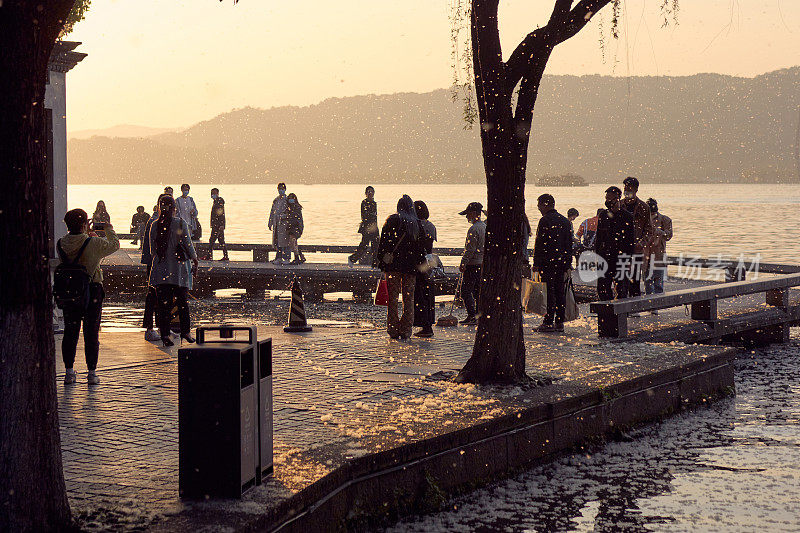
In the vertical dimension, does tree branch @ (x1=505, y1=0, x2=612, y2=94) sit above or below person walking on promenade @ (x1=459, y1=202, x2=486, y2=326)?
above

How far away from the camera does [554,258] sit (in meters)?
13.7

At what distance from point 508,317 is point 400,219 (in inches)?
148

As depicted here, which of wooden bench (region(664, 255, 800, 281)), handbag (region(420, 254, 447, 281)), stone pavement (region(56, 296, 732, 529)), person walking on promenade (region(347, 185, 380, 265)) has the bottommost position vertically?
stone pavement (region(56, 296, 732, 529))

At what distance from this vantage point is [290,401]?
868 centimetres

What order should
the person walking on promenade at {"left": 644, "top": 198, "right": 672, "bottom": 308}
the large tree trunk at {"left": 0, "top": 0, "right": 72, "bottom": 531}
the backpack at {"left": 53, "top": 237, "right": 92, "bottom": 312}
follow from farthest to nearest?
the person walking on promenade at {"left": 644, "top": 198, "right": 672, "bottom": 308}, the backpack at {"left": 53, "top": 237, "right": 92, "bottom": 312}, the large tree trunk at {"left": 0, "top": 0, "right": 72, "bottom": 531}

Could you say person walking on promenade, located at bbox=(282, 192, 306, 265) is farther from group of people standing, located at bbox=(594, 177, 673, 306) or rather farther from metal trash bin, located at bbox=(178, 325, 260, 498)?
metal trash bin, located at bbox=(178, 325, 260, 498)

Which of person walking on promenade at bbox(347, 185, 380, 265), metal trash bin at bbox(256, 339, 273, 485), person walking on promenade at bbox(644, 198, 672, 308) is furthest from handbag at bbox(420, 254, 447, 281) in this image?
person walking on promenade at bbox(347, 185, 380, 265)

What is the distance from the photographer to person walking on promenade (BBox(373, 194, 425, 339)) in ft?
42.2

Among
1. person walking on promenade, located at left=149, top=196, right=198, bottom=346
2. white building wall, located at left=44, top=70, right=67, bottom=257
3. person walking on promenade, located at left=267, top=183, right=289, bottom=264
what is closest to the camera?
person walking on promenade, located at left=149, top=196, right=198, bottom=346

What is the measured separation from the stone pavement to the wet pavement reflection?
0.61 meters

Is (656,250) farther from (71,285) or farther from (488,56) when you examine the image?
(71,285)

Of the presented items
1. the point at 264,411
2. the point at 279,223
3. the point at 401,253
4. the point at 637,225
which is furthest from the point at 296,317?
the point at 279,223

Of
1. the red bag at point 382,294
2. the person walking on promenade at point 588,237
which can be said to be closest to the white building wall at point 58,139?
the red bag at point 382,294

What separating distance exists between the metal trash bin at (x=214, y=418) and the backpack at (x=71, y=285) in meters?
4.41
